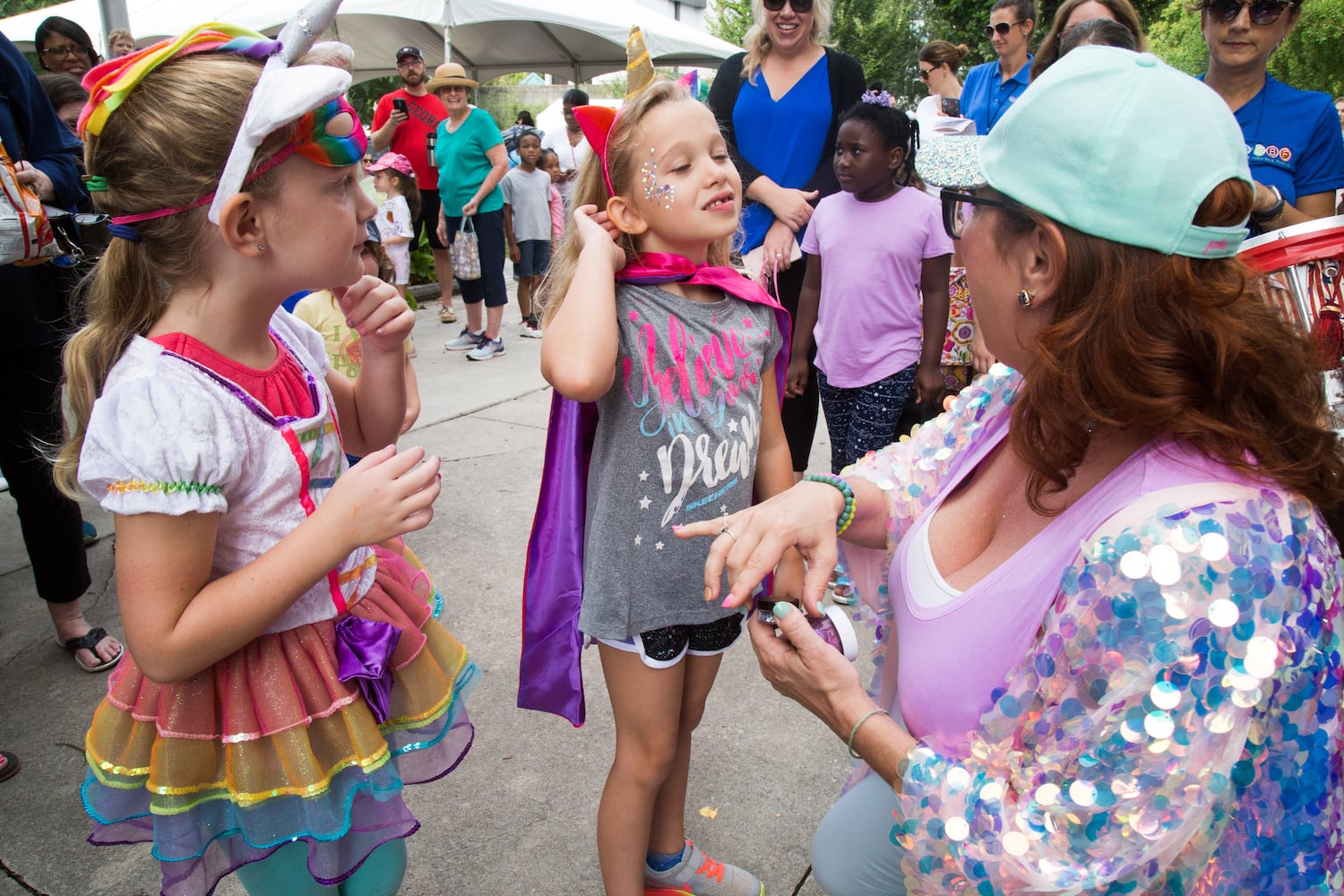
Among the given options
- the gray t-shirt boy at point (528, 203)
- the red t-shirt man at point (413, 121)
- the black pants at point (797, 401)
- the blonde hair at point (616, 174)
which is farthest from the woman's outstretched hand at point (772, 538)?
the gray t-shirt boy at point (528, 203)

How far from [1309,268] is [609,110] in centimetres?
144

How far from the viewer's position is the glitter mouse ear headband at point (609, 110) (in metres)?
1.90

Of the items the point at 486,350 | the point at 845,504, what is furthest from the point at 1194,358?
the point at 486,350

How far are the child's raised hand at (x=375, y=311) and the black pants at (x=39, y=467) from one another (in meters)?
1.65

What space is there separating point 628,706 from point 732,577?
0.60 metres

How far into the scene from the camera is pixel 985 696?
1.28 metres

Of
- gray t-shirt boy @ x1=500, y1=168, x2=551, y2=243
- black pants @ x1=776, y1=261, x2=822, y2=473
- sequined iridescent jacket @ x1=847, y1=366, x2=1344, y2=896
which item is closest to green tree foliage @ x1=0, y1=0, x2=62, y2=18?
gray t-shirt boy @ x1=500, y1=168, x2=551, y2=243

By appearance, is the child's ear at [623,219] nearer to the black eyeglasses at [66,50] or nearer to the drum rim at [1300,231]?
the drum rim at [1300,231]

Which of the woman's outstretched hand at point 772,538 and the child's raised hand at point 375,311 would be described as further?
the child's raised hand at point 375,311

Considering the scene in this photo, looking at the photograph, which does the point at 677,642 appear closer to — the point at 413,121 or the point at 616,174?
the point at 616,174

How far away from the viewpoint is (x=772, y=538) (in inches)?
56.6

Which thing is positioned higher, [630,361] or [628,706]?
[630,361]

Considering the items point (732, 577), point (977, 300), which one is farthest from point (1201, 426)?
point (732, 577)

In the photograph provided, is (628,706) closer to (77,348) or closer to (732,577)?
(732,577)
